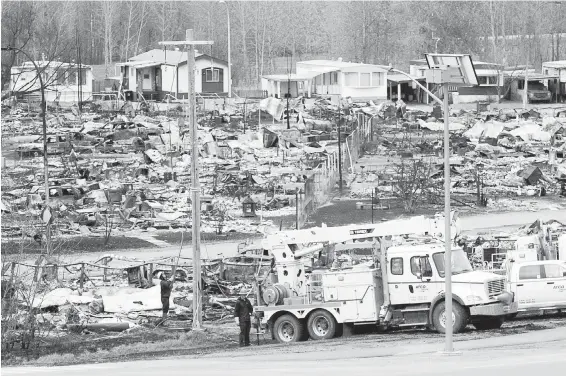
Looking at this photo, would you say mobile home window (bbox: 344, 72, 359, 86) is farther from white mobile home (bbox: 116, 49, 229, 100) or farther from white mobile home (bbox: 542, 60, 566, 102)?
white mobile home (bbox: 542, 60, 566, 102)

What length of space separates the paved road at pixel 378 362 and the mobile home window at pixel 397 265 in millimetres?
2259

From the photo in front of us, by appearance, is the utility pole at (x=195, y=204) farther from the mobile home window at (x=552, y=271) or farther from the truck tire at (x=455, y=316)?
the mobile home window at (x=552, y=271)

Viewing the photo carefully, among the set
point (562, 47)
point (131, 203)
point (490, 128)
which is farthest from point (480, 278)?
point (562, 47)

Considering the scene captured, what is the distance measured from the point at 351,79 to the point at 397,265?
269 ft

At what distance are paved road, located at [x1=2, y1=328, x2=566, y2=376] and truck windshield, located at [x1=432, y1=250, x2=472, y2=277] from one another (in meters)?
1.84

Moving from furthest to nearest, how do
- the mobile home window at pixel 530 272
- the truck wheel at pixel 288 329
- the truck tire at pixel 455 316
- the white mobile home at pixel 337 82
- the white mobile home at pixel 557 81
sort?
the white mobile home at pixel 557 81
the white mobile home at pixel 337 82
the mobile home window at pixel 530 272
the truck wheel at pixel 288 329
the truck tire at pixel 455 316

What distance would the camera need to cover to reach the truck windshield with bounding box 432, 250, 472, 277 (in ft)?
87.9

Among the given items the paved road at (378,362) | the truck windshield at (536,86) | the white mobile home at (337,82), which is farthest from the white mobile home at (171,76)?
the paved road at (378,362)

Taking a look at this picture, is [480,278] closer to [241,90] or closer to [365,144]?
[365,144]

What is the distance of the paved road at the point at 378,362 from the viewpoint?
21.1m

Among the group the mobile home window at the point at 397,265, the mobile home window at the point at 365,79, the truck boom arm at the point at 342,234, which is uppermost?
the mobile home window at the point at 365,79

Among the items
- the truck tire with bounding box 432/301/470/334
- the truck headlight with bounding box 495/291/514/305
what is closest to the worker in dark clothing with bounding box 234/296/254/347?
the truck tire with bounding box 432/301/470/334

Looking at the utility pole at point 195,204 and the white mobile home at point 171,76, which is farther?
the white mobile home at point 171,76

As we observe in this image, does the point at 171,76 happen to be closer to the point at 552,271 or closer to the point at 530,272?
the point at 530,272
